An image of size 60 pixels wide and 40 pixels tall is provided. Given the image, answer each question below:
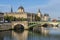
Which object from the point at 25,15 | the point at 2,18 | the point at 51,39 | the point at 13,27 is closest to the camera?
the point at 51,39

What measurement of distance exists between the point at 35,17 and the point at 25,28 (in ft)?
92.3

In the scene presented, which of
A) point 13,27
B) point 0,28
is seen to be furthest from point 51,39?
point 13,27

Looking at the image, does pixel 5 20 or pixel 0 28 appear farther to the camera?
pixel 5 20

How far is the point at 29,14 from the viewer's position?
273 feet

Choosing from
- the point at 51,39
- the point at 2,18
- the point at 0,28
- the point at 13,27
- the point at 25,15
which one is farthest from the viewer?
the point at 25,15

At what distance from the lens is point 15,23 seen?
5616 centimetres

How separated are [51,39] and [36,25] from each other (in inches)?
1018

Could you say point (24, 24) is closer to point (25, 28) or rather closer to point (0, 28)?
point (25, 28)

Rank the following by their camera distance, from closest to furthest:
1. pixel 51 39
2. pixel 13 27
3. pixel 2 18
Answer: pixel 51 39 → pixel 13 27 → pixel 2 18

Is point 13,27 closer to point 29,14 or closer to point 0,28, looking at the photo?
point 0,28

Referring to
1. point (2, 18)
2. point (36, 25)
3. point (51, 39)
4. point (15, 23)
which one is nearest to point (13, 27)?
point (15, 23)

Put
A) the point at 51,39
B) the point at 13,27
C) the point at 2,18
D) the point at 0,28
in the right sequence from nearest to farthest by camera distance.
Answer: the point at 51,39 → the point at 0,28 → the point at 13,27 → the point at 2,18

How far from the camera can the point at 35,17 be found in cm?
8388

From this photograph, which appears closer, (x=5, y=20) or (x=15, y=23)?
(x=15, y=23)
